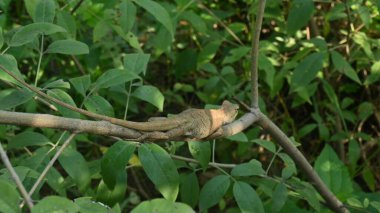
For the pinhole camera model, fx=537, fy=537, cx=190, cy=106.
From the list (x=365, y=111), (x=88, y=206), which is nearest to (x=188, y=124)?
(x=88, y=206)

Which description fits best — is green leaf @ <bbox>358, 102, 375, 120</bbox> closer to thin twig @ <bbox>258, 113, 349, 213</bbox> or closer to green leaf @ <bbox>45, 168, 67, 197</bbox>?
thin twig @ <bbox>258, 113, 349, 213</bbox>

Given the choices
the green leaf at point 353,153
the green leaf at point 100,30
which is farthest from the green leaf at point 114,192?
the green leaf at point 353,153

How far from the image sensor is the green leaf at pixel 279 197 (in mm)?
1963

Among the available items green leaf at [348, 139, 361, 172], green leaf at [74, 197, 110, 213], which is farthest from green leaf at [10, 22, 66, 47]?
green leaf at [348, 139, 361, 172]

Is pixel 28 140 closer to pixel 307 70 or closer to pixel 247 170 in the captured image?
pixel 247 170

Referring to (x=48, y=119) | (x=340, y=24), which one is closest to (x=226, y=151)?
(x=340, y=24)

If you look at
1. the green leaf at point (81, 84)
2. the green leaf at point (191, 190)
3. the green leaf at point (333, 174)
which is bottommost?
the green leaf at point (333, 174)

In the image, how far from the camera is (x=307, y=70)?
9.13ft

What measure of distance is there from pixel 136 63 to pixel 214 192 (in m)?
0.56

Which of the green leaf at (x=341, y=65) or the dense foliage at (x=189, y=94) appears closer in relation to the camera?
the dense foliage at (x=189, y=94)

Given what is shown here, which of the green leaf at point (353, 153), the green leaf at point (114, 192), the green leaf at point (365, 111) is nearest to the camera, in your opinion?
the green leaf at point (114, 192)

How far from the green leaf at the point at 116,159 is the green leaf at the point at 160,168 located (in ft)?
0.13

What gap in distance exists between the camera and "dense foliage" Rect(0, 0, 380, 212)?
1686mm

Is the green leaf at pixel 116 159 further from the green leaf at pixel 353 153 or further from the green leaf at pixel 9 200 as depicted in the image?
the green leaf at pixel 353 153
